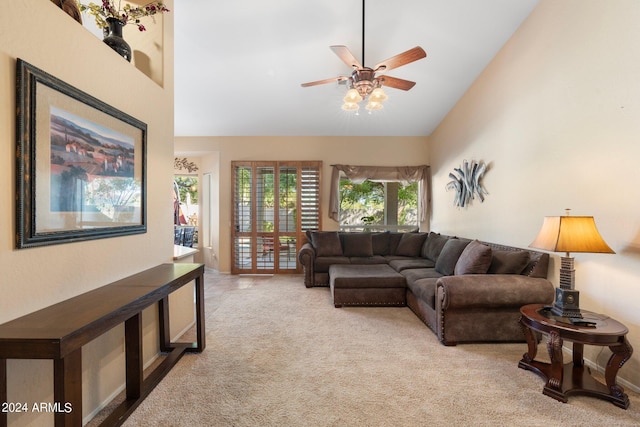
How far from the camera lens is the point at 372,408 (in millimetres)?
1830

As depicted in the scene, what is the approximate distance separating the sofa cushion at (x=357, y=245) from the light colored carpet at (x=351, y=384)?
191cm

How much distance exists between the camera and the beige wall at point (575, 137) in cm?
208

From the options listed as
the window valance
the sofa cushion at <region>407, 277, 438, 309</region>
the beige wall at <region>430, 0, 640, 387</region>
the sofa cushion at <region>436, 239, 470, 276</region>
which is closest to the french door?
the window valance

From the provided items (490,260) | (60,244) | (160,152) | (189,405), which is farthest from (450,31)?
(189,405)

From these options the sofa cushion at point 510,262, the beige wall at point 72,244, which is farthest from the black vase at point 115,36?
the sofa cushion at point 510,262

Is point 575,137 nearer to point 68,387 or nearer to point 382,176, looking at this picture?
point 382,176

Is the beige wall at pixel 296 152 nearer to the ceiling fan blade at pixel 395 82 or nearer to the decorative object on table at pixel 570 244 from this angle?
the ceiling fan blade at pixel 395 82

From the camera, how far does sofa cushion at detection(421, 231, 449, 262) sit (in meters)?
4.44

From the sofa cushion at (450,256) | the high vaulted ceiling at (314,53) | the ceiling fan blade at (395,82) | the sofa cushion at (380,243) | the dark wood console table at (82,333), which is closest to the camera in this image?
the dark wood console table at (82,333)

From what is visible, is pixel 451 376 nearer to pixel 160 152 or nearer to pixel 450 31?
pixel 160 152

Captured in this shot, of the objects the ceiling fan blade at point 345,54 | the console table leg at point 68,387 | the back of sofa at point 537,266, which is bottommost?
the console table leg at point 68,387

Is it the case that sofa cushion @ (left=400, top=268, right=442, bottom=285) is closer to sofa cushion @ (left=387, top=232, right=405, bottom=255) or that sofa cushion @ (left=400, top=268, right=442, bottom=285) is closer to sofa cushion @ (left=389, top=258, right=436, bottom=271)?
sofa cushion @ (left=389, top=258, right=436, bottom=271)

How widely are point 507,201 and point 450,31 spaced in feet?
6.78

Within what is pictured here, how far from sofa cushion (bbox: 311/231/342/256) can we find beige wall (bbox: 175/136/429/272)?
546 millimetres
